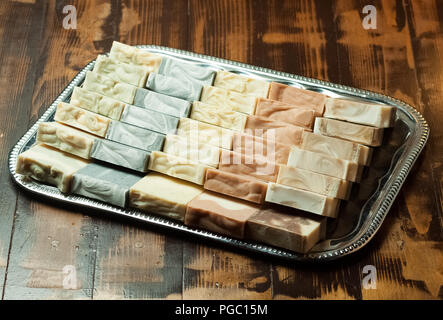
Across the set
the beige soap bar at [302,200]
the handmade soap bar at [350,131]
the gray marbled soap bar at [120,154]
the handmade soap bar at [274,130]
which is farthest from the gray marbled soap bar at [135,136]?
the handmade soap bar at [350,131]

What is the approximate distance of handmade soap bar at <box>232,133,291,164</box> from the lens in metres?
2.62

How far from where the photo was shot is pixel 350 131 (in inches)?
105

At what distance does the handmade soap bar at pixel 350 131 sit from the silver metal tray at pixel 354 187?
0.08 metres

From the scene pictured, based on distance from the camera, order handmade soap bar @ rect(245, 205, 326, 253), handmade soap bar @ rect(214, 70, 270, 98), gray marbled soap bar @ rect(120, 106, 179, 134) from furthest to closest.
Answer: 1. handmade soap bar @ rect(214, 70, 270, 98)
2. gray marbled soap bar @ rect(120, 106, 179, 134)
3. handmade soap bar @ rect(245, 205, 326, 253)

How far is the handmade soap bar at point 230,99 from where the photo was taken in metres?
2.79

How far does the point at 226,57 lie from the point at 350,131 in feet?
2.99

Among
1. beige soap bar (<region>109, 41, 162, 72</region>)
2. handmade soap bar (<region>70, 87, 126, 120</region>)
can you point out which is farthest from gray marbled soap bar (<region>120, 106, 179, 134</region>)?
beige soap bar (<region>109, 41, 162, 72</region>)

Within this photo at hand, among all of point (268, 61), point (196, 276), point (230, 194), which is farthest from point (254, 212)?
point (268, 61)

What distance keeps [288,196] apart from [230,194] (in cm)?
22

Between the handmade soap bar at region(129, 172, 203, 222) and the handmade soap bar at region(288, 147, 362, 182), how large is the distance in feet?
1.27

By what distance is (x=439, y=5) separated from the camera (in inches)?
137

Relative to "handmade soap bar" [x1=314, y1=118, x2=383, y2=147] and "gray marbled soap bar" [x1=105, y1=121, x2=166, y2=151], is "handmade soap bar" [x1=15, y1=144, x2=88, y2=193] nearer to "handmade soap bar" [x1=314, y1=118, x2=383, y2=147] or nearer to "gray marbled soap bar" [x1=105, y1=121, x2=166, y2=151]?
"gray marbled soap bar" [x1=105, y1=121, x2=166, y2=151]

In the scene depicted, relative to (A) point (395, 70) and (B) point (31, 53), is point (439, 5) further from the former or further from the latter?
(B) point (31, 53)

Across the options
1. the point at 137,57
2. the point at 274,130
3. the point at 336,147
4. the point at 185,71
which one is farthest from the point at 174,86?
the point at 336,147
